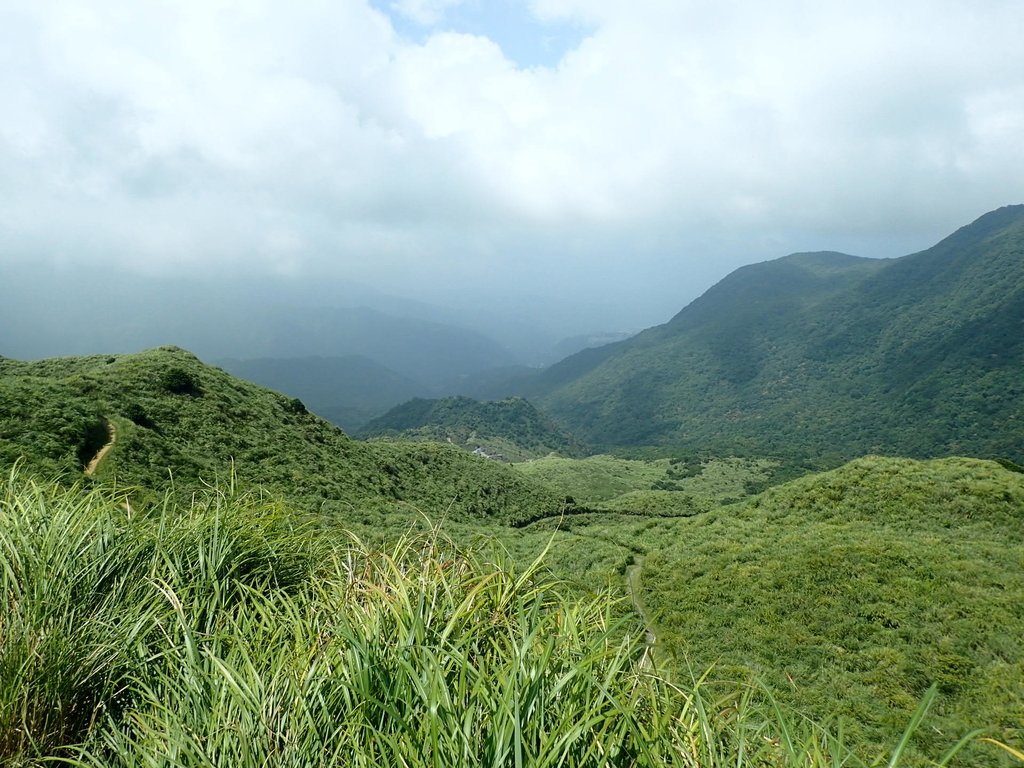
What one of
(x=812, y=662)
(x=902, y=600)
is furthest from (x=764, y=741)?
(x=902, y=600)

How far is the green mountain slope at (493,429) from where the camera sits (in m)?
160

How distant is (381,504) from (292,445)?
32.7ft

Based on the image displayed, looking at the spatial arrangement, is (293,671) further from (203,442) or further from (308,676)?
(203,442)

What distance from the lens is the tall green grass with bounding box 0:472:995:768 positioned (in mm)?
2668

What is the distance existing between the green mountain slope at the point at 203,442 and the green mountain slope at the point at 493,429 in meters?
99.8

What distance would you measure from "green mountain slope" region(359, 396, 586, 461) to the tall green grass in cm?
14689

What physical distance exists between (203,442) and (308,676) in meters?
36.6

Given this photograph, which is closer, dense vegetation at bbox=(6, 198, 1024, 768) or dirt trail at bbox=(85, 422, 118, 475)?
dense vegetation at bbox=(6, 198, 1024, 768)

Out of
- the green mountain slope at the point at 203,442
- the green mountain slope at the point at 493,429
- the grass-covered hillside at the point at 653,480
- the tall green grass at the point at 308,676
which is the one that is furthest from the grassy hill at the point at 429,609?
the green mountain slope at the point at 493,429

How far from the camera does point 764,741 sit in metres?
3.14

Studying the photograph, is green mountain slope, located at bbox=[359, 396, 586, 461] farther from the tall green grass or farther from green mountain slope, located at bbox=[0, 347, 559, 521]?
the tall green grass

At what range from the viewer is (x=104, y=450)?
2631 cm

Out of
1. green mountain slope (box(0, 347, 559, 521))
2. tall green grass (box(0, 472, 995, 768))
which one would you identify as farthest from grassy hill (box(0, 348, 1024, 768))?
green mountain slope (box(0, 347, 559, 521))

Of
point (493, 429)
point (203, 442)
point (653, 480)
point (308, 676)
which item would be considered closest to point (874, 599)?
point (308, 676)
